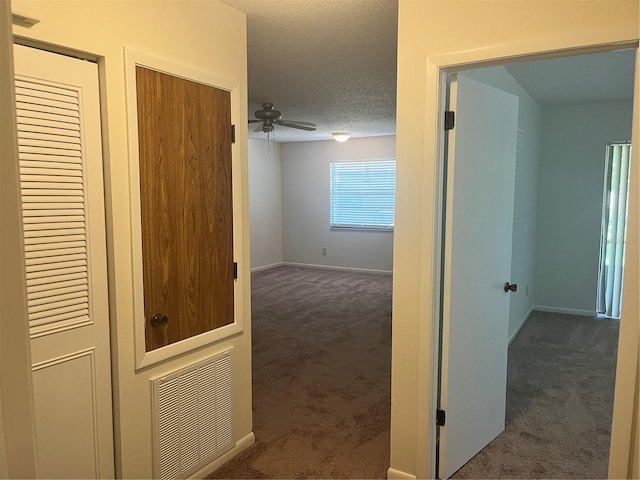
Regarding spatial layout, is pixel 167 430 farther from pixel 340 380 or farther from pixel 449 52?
pixel 449 52

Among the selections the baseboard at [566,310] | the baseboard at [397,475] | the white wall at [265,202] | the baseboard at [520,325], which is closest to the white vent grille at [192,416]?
the baseboard at [397,475]

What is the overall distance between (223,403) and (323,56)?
2.35 m

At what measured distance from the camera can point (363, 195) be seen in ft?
26.6

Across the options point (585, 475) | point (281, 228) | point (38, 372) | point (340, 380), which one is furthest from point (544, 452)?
point (281, 228)

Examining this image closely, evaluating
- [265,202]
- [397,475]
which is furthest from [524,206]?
[265,202]

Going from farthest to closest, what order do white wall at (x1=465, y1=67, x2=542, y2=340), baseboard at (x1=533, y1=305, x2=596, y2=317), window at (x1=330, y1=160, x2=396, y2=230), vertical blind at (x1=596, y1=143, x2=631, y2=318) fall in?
window at (x1=330, y1=160, x2=396, y2=230), baseboard at (x1=533, y1=305, x2=596, y2=317), vertical blind at (x1=596, y1=143, x2=631, y2=318), white wall at (x1=465, y1=67, x2=542, y2=340)

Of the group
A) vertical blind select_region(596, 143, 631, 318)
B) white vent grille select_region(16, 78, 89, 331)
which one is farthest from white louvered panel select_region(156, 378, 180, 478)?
vertical blind select_region(596, 143, 631, 318)

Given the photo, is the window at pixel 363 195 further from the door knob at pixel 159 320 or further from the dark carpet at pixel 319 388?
the door knob at pixel 159 320

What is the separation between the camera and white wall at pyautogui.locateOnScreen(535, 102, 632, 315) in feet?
17.0

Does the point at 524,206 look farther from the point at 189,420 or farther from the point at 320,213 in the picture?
the point at 320,213

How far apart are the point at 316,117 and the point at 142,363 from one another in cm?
441

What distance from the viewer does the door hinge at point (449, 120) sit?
2088 mm

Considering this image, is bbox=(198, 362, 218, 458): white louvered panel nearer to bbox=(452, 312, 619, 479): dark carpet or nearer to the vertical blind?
bbox=(452, 312, 619, 479): dark carpet

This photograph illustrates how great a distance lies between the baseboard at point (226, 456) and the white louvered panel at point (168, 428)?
163 mm
